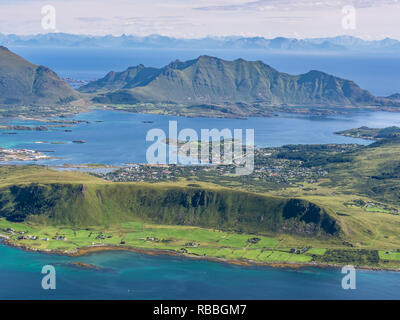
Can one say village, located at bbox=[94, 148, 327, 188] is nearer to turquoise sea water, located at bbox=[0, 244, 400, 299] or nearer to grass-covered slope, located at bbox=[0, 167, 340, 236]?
grass-covered slope, located at bbox=[0, 167, 340, 236]

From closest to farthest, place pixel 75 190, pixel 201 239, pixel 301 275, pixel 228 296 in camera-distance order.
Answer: pixel 228 296 < pixel 301 275 < pixel 201 239 < pixel 75 190

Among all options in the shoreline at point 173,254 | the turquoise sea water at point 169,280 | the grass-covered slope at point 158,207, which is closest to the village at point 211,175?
the grass-covered slope at point 158,207

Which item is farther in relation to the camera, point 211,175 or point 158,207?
point 211,175

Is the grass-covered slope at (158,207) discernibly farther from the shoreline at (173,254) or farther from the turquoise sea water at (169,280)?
the turquoise sea water at (169,280)

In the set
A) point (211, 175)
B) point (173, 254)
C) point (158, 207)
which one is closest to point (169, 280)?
point (173, 254)

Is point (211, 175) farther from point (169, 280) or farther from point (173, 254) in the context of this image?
point (169, 280)

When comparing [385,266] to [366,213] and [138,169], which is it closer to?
[366,213]
